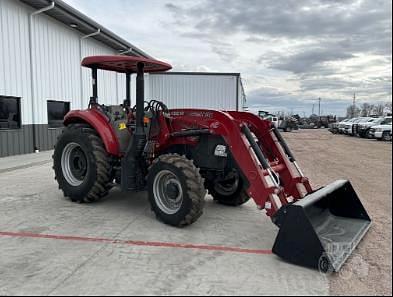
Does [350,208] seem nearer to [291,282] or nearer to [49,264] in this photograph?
[291,282]

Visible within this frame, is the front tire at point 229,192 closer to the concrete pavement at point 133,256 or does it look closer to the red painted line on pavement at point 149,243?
the concrete pavement at point 133,256

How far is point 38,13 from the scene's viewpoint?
14352mm

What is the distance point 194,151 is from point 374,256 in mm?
2667

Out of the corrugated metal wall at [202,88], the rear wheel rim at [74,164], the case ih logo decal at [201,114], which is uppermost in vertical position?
the corrugated metal wall at [202,88]

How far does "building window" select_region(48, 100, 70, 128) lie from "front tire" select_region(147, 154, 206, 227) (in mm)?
11792

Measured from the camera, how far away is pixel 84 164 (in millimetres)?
6516

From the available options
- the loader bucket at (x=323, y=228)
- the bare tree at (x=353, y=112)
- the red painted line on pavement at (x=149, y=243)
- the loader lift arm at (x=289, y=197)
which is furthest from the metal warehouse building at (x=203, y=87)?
the bare tree at (x=353, y=112)

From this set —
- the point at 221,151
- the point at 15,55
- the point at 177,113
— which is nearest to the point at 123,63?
the point at 177,113

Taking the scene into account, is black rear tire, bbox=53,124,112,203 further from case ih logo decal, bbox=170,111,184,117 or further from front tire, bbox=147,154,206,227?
case ih logo decal, bbox=170,111,184,117

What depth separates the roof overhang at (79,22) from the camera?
14246 mm

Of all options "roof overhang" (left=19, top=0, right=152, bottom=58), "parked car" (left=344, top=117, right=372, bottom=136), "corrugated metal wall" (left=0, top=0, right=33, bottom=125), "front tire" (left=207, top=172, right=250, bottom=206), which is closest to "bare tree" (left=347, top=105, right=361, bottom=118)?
"parked car" (left=344, top=117, right=372, bottom=136)

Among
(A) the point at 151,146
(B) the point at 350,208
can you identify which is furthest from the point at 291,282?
(A) the point at 151,146

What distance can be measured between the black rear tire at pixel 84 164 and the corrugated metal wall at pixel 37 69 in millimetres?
7070

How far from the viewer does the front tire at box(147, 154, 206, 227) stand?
16.0 feet
